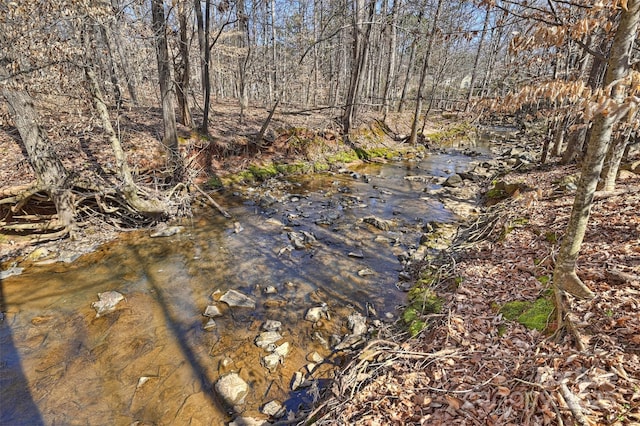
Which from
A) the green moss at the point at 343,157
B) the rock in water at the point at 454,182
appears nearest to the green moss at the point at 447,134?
the green moss at the point at 343,157

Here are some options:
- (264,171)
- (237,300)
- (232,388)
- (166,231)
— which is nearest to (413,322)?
Result: (232,388)

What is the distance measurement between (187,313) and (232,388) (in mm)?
2113

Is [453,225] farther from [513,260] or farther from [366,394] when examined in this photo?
[366,394]

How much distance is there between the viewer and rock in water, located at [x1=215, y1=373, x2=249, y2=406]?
4.29 metres

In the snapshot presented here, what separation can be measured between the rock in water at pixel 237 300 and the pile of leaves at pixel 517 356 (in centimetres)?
280

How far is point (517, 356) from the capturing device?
3.38 metres

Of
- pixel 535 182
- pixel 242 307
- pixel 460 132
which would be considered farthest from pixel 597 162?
pixel 460 132

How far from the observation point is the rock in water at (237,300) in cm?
618

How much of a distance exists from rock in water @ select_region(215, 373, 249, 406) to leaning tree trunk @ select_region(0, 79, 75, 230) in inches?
269

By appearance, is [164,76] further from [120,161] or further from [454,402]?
[454,402]

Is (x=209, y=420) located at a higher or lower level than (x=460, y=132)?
lower

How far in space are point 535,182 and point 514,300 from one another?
716cm

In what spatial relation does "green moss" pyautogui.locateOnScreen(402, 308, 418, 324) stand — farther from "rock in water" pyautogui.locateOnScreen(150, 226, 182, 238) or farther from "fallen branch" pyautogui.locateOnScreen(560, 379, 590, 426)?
"rock in water" pyautogui.locateOnScreen(150, 226, 182, 238)

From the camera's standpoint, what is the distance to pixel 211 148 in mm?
13836
